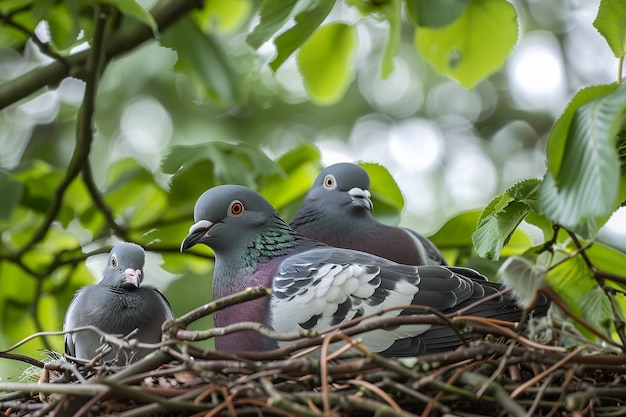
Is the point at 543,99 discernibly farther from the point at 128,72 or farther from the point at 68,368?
the point at 68,368

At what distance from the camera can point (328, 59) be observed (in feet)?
11.5

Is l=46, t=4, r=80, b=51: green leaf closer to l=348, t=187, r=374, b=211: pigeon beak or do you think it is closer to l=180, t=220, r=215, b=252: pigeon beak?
l=180, t=220, r=215, b=252: pigeon beak

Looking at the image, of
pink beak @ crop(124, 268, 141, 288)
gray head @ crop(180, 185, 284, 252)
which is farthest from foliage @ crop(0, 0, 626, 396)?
pink beak @ crop(124, 268, 141, 288)

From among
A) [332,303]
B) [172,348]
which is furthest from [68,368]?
[332,303]

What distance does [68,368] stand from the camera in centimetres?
215

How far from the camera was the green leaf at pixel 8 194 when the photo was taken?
3.14m

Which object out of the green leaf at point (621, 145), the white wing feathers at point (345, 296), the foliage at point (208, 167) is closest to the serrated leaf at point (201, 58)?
the foliage at point (208, 167)

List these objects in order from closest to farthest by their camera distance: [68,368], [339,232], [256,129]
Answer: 1. [68,368]
2. [339,232]
3. [256,129]

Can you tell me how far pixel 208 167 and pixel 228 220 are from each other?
0.79 metres

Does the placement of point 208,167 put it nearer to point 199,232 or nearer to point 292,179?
point 292,179

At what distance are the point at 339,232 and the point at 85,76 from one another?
1.15 metres

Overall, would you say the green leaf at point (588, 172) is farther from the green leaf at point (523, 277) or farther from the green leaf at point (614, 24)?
the green leaf at point (614, 24)

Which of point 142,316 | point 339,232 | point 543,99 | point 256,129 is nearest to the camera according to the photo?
point 142,316

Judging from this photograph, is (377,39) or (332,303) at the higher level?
(377,39)
